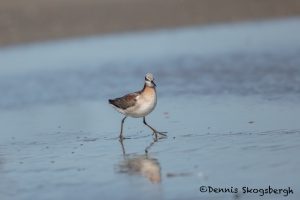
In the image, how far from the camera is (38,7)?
3519cm

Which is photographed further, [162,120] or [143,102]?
[162,120]

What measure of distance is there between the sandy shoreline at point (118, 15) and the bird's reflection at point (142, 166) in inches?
809

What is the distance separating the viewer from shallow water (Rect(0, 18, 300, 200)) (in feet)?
33.1

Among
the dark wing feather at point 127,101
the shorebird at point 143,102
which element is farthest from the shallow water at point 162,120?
the dark wing feather at point 127,101

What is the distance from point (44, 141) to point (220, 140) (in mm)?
3229

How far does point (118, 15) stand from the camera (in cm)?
3347

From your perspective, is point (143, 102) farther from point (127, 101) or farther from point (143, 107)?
point (127, 101)

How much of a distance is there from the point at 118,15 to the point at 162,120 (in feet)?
62.7

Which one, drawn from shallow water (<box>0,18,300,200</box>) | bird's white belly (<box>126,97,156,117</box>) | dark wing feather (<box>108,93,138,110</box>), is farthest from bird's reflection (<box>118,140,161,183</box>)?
dark wing feather (<box>108,93,138,110</box>)

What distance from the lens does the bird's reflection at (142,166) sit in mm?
10348

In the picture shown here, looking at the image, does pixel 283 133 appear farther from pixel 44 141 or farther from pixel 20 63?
pixel 20 63

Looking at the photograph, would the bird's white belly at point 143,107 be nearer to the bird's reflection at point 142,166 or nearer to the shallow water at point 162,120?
the shallow water at point 162,120
